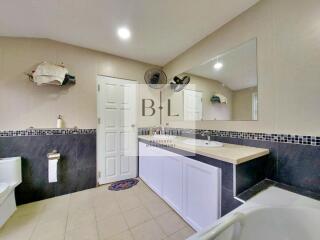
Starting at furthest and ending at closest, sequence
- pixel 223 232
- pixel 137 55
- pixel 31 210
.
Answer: pixel 137 55
pixel 31 210
pixel 223 232

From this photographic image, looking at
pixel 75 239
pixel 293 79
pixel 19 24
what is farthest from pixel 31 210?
pixel 293 79

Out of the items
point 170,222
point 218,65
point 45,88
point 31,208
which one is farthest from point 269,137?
point 31,208

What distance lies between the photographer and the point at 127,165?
9.05ft

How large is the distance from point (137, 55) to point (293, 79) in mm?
2230

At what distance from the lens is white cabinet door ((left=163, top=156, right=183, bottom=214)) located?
5.54 feet

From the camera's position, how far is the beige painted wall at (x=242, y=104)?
156 cm

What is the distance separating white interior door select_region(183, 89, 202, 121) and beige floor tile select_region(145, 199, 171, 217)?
133 cm

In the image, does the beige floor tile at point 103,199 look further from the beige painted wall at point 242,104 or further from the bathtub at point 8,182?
the beige painted wall at point 242,104

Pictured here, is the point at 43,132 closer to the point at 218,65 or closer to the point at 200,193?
the point at 200,193

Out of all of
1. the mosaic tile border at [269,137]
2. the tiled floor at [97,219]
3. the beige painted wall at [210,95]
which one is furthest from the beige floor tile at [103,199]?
the beige painted wall at [210,95]

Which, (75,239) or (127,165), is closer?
(75,239)

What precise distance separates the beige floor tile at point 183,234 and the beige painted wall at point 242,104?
1.33 meters

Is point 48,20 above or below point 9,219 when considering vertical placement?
above

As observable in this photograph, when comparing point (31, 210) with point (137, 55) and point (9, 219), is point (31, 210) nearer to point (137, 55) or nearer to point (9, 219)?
point (9, 219)
